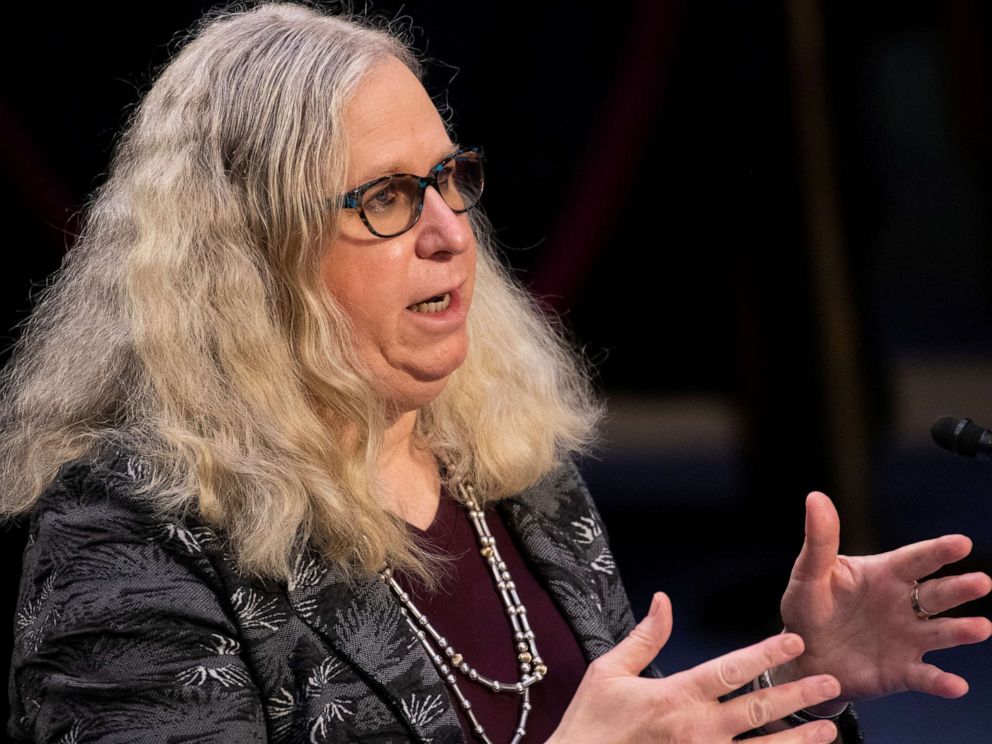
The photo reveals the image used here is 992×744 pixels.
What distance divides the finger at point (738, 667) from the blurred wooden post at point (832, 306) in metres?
2.23

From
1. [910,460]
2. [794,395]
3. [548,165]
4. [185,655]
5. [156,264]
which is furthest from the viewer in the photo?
[910,460]

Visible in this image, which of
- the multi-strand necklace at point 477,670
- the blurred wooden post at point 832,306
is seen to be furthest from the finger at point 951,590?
the blurred wooden post at point 832,306

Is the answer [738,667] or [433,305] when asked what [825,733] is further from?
[433,305]

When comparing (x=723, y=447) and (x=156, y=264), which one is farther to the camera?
(x=723, y=447)

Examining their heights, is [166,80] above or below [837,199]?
above

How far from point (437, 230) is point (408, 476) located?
0.34m

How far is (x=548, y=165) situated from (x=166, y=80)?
1.77 m

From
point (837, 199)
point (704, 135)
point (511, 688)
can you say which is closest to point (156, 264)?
point (511, 688)

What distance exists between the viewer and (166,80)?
1.51 m

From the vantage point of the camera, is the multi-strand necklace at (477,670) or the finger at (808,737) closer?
the finger at (808,737)

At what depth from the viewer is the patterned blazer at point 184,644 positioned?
122cm

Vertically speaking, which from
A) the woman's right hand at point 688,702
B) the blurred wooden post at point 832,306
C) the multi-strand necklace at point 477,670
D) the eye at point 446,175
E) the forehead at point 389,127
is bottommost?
the blurred wooden post at point 832,306

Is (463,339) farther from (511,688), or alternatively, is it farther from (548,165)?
(548,165)

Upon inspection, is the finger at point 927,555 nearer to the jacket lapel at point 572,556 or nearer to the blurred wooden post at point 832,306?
the jacket lapel at point 572,556
